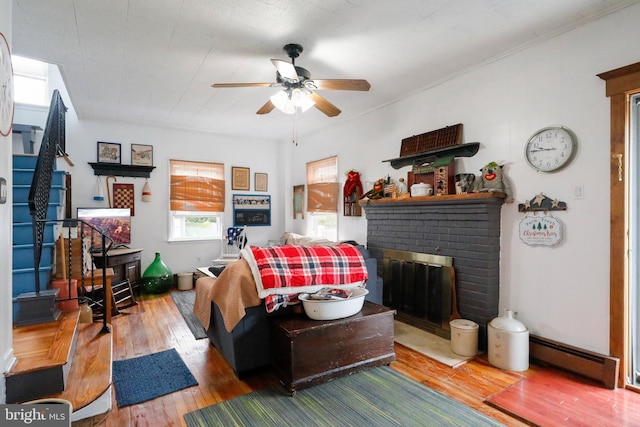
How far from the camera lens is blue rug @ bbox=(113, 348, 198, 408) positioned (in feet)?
7.64

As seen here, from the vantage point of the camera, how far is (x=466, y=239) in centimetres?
321

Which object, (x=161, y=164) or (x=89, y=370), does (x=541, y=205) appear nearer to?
(x=89, y=370)

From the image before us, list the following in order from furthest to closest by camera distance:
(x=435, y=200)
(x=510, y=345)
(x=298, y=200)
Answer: (x=298, y=200), (x=435, y=200), (x=510, y=345)

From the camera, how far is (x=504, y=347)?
268 centimetres

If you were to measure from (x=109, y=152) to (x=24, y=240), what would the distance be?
2.89 meters

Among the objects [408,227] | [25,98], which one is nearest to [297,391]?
[408,227]

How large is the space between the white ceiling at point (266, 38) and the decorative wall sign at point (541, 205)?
132 centimetres

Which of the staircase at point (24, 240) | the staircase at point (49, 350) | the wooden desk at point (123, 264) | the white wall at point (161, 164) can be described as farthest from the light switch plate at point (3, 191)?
the white wall at point (161, 164)

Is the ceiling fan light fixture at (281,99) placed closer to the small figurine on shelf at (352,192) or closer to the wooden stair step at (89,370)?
the small figurine on shelf at (352,192)

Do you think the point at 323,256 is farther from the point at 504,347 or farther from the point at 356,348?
the point at 504,347

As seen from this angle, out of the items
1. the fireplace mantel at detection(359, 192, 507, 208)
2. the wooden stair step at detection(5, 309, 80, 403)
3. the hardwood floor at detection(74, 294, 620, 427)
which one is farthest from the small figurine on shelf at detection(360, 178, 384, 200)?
the wooden stair step at detection(5, 309, 80, 403)

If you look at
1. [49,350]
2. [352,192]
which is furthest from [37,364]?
[352,192]

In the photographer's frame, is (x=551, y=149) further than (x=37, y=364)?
Yes

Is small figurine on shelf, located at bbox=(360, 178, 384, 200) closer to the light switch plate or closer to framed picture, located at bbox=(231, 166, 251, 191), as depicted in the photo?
framed picture, located at bbox=(231, 166, 251, 191)
